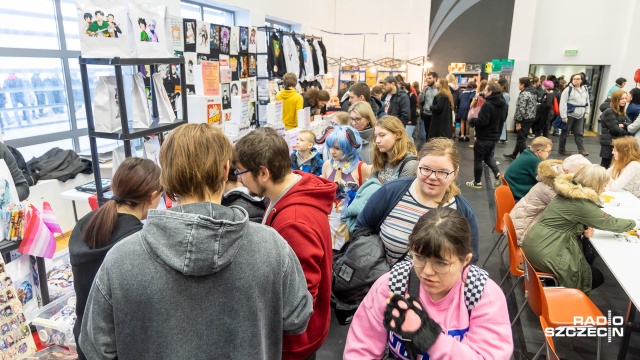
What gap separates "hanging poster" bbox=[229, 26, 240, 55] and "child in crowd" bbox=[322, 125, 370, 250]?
3169mm

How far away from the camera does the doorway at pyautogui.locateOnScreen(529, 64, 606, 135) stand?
1162cm

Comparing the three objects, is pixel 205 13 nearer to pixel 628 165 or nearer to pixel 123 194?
pixel 123 194

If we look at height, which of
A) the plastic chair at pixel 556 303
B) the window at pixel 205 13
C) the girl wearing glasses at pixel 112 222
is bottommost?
the plastic chair at pixel 556 303

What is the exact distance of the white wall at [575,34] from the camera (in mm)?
10922

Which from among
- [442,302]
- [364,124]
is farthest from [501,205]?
[442,302]

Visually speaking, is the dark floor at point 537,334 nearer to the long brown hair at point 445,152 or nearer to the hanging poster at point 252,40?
the long brown hair at point 445,152

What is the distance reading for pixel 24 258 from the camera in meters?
2.40

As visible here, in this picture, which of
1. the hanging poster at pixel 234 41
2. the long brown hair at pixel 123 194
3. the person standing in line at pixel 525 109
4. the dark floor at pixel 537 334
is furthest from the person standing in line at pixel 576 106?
the long brown hair at pixel 123 194

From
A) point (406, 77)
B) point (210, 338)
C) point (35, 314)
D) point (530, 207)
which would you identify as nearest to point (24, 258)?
point (35, 314)

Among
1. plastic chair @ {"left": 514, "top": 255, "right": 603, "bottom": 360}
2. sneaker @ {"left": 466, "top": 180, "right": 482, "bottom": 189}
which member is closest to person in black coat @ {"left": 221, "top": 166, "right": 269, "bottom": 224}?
plastic chair @ {"left": 514, "top": 255, "right": 603, "bottom": 360}

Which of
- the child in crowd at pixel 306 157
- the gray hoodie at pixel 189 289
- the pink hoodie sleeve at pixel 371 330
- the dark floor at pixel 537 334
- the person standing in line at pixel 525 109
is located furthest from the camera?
the person standing in line at pixel 525 109

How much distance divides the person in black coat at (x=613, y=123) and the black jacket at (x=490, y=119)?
5.19 ft

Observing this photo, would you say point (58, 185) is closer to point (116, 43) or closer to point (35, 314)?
point (35, 314)

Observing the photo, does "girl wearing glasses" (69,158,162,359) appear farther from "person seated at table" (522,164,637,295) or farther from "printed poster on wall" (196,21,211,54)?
"printed poster on wall" (196,21,211,54)
